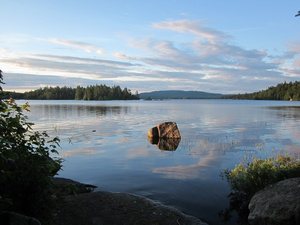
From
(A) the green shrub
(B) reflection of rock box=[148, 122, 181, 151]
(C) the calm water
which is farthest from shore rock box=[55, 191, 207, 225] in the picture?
(B) reflection of rock box=[148, 122, 181, 151]

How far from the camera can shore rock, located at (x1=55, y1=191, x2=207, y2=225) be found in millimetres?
8406

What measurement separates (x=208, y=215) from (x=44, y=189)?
269 inches

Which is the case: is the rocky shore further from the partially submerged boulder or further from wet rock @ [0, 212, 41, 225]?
the partially submerged boulder

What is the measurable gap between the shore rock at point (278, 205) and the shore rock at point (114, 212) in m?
1.98

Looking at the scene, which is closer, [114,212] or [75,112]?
[114,212]

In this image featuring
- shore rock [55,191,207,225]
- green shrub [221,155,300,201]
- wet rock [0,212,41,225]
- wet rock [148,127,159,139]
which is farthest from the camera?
wet rock [148,127,159,139]

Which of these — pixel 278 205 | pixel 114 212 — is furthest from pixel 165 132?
pixel 278 205

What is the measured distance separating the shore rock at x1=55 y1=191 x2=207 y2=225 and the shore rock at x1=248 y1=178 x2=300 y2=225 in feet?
6.50

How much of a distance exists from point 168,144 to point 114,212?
1754 cm

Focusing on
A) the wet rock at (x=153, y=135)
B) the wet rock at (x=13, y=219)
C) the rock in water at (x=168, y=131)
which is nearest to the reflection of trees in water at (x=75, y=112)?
the wet rock at (x=153, y=135)

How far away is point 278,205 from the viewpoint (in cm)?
813

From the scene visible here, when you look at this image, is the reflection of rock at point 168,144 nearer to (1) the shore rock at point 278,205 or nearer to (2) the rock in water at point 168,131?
(2) the rock in water at point 168,131

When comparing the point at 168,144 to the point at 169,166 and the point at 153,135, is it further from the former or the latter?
the point at 169,166

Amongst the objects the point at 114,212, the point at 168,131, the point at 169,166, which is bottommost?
the point at 169,166
